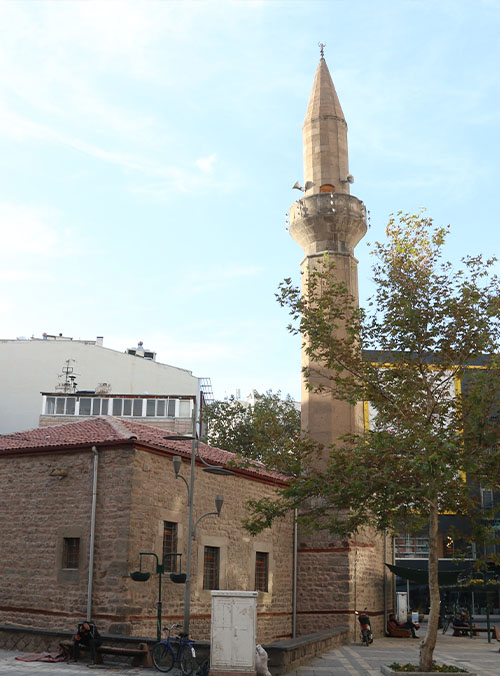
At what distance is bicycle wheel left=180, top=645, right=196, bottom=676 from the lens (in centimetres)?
1291

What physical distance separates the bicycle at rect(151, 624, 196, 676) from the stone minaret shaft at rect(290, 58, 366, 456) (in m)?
12.2

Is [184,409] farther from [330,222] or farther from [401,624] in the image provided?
→ [401,624]

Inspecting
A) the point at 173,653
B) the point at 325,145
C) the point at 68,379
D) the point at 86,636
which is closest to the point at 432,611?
the point at 173,653

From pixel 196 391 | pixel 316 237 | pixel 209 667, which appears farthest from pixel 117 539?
pixel 196 391

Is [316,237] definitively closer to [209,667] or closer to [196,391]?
[209,667]

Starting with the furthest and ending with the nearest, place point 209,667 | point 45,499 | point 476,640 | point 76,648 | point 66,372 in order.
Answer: point 66,372 → point 476,640 → point 45,499 → point 76,648 → point 209,667

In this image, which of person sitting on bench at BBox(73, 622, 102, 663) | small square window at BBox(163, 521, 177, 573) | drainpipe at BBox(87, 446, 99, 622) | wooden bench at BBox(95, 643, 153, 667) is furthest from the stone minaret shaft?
person sitting on bench at BBox(73, 622, 102, 663)

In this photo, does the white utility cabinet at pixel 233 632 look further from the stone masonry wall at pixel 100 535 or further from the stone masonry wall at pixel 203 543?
the stone masonry wall at pixel 203 543

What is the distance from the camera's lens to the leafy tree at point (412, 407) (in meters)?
14.1

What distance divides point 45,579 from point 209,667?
235 inches

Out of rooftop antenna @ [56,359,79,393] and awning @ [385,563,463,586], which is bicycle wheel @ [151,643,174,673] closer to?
awning @ [385,563,463,586]

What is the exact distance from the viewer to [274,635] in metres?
21.8

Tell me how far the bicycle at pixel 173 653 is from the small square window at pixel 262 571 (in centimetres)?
834

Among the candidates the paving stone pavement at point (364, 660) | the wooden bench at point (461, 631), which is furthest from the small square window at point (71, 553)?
the wooden bench at point (461, 631)
